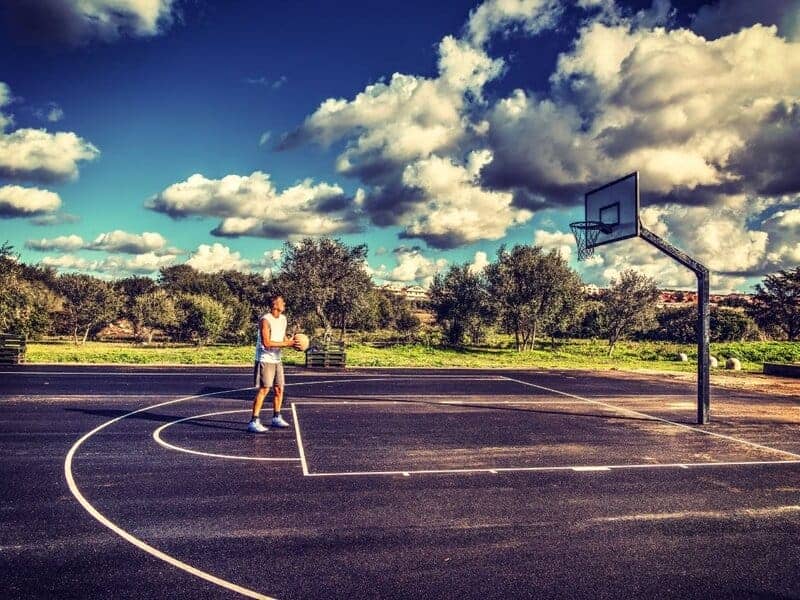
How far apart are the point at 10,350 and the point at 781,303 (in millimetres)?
60613

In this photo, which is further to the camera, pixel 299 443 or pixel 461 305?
pixel 461 305

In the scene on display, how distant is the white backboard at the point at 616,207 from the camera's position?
13547 millimetres

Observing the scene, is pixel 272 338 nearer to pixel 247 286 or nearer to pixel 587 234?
pixel 587 234

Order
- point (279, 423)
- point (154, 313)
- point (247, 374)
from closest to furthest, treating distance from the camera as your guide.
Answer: point (279, 423) → point (247, 374) → point (154, 313)

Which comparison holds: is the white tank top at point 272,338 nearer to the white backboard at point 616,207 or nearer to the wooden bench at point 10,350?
the white backboard at point 616,207

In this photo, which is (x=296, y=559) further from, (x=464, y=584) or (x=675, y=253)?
(x=675, y=253)

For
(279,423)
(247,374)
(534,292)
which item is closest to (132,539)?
(279,423)

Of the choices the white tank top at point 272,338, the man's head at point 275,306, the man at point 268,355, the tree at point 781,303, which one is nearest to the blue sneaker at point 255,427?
the man at point 268,355

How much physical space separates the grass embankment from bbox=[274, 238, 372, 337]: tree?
3121mm

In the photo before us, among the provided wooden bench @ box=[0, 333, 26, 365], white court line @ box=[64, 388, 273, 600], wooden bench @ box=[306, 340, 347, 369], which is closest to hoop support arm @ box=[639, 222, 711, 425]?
white court line @ box=[64, 388, 273, 600]

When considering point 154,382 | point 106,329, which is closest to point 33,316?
point 106,329

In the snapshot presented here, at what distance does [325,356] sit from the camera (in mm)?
22688

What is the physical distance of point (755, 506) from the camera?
7.16 meters

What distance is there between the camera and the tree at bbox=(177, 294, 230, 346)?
44.8 meters
